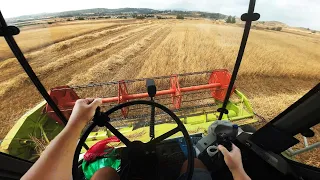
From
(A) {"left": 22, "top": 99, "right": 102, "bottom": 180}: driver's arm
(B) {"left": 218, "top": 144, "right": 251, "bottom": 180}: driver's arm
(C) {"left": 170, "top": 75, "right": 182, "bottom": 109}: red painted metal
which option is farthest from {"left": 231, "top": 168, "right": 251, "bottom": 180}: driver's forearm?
(C) {"left": 170, "top": 75, "right": 182, "bottom": 109}: red painted metal

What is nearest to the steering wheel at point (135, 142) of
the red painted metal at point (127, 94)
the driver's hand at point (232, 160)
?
the driver's hand at point (232, 160)

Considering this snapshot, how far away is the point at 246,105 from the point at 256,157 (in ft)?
6.56

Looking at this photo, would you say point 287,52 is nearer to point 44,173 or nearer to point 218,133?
point 218,133

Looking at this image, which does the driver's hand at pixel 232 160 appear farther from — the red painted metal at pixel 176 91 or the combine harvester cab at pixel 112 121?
the red painted metal at pixel 176 91

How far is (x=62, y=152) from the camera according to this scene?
0.82 m

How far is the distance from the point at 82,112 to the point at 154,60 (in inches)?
405

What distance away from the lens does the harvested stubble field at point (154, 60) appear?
23.6 feet

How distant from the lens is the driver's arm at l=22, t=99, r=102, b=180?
0.73 metres

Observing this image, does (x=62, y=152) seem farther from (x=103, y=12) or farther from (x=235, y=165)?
(x=103, y=12)

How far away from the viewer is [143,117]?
271 centimetres

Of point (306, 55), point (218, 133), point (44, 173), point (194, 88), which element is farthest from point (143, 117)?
point (306, 55)

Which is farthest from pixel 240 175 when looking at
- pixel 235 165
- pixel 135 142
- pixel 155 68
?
pixel 155 68

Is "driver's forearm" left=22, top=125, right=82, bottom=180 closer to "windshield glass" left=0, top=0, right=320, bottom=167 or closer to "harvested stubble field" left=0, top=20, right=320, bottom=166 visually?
"windshield glass" left=0, top=0, right=320, bottom=167

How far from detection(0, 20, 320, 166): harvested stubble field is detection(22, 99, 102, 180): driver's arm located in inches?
171
